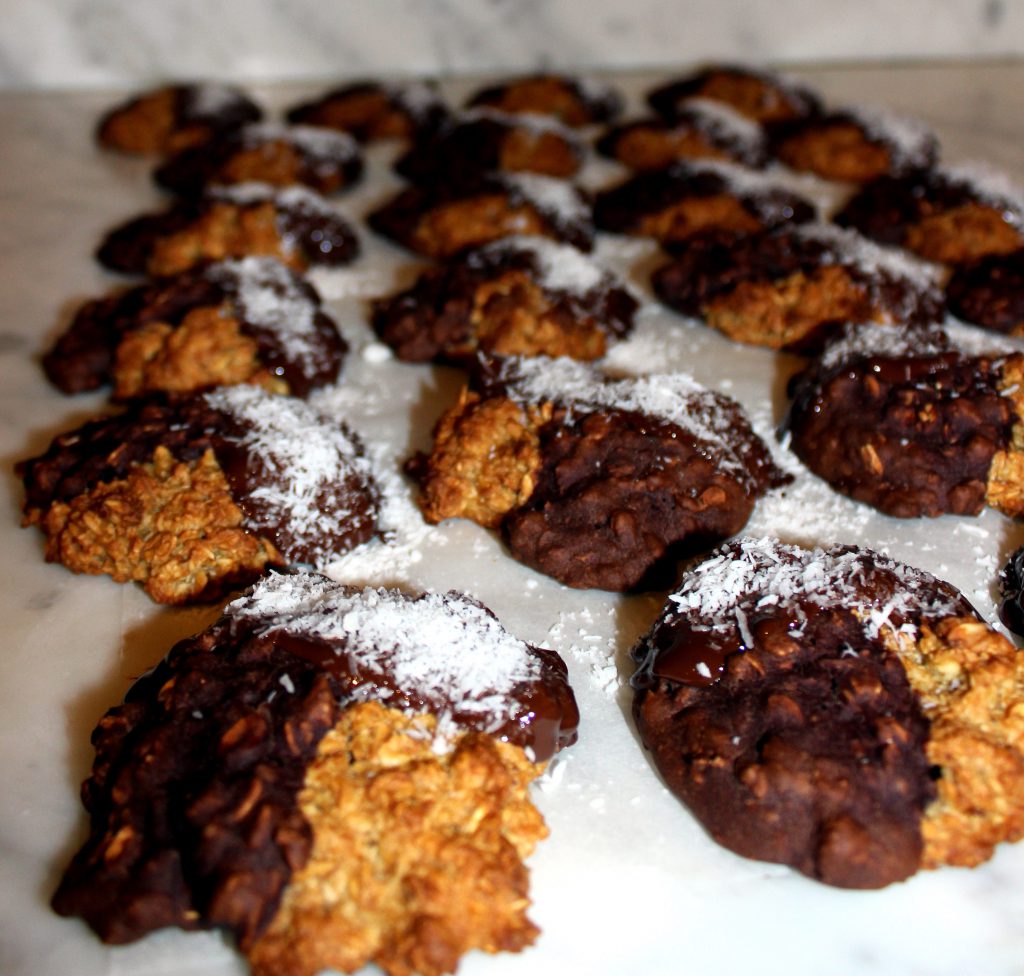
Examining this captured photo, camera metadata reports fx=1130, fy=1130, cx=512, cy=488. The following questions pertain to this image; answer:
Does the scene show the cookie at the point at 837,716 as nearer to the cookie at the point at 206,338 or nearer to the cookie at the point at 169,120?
the cookie at the point at 206,338

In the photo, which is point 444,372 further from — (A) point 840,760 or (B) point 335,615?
(A) point 840,760

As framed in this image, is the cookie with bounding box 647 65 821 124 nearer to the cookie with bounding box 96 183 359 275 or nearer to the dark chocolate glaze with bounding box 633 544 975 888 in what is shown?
the cookie with bounding box 96 183 359 275

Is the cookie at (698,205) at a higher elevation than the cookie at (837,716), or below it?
below

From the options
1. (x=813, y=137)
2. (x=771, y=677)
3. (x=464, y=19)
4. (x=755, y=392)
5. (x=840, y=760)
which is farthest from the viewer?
(x=464, y=19)

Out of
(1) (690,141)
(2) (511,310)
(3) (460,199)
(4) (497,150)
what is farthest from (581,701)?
(1) (690,141)

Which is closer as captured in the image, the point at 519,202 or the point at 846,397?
the point at 846,397

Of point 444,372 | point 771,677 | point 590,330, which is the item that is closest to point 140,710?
point 771,677

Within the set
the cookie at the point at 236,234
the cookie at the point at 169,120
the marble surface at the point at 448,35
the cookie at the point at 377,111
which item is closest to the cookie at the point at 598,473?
the cookie at the point at 236,234
